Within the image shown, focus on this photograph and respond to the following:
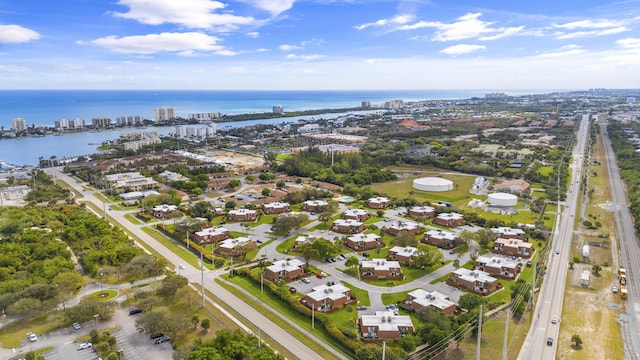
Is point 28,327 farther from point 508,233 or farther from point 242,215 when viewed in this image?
point 508,233

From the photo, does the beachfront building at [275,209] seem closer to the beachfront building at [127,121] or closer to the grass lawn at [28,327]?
the grass lawn at [28,327]

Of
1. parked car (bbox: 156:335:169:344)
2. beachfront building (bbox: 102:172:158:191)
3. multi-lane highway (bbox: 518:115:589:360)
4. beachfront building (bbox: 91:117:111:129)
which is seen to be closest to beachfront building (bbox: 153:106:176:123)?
beachfront building (bbox: 91:117:111:129)

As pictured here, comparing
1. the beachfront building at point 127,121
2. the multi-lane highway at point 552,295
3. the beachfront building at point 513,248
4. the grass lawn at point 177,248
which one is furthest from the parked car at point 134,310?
the beachfront building at point 127,121

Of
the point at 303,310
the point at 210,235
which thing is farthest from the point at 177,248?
the point at 303,310

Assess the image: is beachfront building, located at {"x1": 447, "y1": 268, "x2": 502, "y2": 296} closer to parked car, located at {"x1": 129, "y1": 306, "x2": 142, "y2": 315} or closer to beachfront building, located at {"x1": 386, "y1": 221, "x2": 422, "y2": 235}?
beachfront building, located at {"x1": 386, "y1": 221, "x2": 422, "y2": 235}

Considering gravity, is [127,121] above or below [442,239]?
above

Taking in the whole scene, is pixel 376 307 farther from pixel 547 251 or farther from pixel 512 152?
pixel 512 152

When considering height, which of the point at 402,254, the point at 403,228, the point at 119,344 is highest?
the point at 403,228
